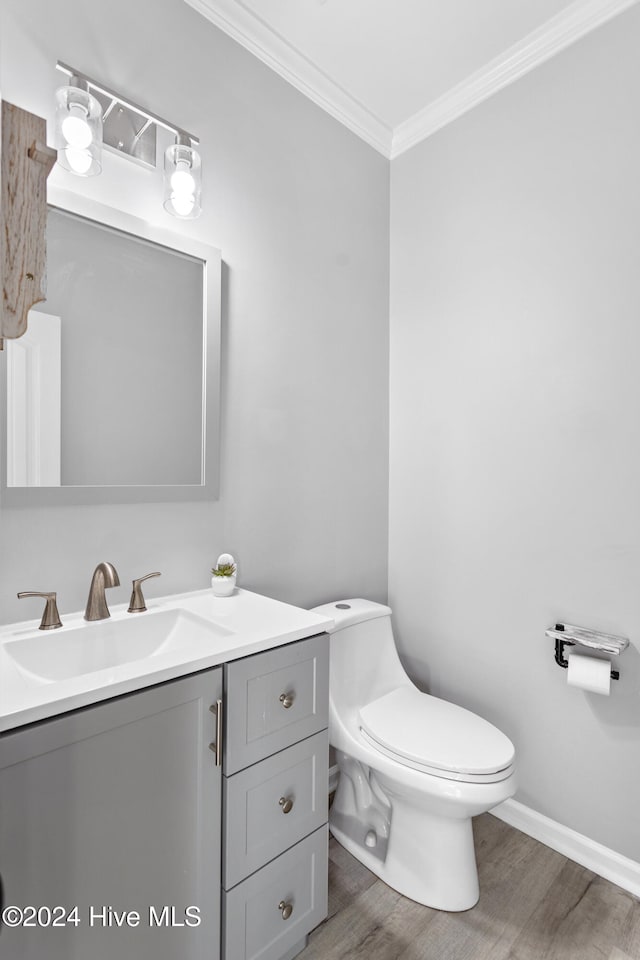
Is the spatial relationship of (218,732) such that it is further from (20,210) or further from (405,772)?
(20,210)

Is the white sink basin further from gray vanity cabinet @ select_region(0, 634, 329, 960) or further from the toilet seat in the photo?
the toilet seat

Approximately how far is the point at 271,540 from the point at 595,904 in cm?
145

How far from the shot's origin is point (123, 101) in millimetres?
1365

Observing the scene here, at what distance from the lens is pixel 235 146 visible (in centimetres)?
167

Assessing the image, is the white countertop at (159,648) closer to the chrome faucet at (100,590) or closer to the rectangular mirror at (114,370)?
the chrome faucet at (100,590)

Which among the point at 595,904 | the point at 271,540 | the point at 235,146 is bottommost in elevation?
the point at 595,904

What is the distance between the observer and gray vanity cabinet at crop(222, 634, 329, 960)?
1122 mm

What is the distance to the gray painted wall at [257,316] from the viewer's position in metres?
1.31

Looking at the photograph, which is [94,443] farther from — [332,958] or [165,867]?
[332,958]

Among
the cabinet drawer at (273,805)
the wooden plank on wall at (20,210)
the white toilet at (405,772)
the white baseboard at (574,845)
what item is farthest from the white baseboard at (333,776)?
the wooden plank on wall at (20,210)

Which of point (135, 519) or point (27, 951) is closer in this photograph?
point (27, 951)

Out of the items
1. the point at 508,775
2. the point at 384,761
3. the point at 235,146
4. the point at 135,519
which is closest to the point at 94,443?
the point at 135,519

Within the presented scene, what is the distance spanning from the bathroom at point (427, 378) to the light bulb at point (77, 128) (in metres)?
0.09

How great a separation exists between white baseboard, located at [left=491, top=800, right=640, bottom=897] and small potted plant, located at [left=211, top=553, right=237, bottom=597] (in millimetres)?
1291
